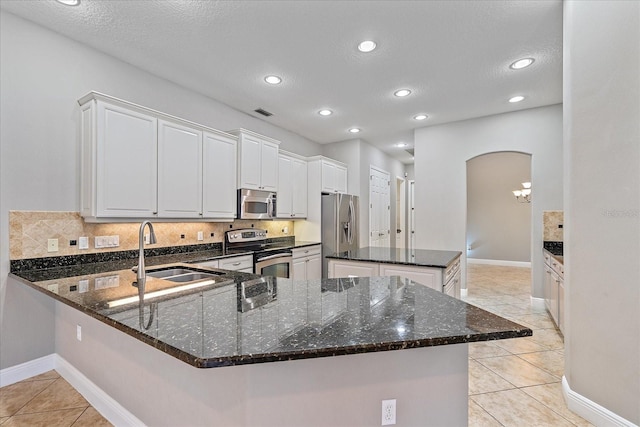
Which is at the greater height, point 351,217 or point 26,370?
point 351,217

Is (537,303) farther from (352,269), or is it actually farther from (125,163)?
(125,163)

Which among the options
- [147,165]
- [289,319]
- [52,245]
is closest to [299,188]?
[147,165]

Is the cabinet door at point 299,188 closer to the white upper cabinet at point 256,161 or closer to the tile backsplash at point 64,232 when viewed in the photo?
the white upper cabinet at point 256,161

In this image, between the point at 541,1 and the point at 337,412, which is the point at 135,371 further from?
the point at 541,1

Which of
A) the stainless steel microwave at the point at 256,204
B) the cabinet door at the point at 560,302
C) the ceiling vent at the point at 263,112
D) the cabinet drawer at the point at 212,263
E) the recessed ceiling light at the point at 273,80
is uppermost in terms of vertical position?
the recessed ceiling light at the point at 273,80

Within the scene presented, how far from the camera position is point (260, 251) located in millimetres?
3771

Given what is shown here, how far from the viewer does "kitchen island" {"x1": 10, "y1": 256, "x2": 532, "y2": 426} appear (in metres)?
0.99

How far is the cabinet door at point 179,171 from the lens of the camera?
9.89 feet

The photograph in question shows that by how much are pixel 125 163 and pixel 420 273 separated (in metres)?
2.89

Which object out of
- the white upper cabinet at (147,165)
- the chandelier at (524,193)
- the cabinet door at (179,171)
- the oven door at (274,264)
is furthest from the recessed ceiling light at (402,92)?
the chandelier at (524,193)

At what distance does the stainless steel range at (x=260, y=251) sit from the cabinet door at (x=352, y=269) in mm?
972

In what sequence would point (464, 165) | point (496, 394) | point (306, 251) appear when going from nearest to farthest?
point (496, 394), point (306, 251), point (464, 165)

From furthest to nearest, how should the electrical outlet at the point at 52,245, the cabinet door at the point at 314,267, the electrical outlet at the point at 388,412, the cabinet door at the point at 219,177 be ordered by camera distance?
the cabinet door at the point at 314,267 < the cabinet door at the point at 219,177 < the electrical outlet at the point at 52,245 < the electrical outlet at the point at 388,412

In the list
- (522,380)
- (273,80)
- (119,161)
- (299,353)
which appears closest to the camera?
(299,353)
